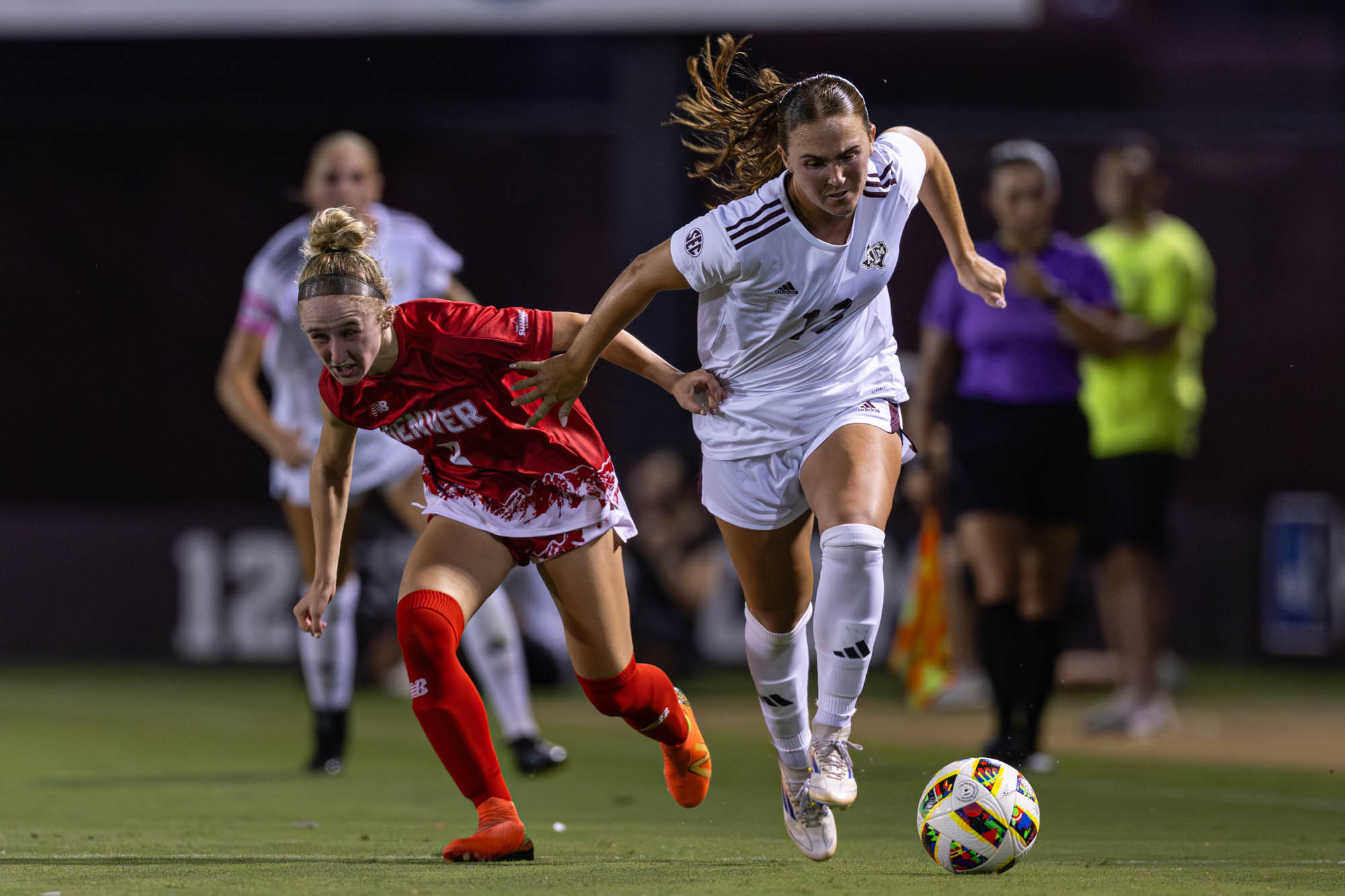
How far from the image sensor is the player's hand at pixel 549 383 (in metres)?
4.82

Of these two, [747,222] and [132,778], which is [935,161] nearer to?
[747,222]

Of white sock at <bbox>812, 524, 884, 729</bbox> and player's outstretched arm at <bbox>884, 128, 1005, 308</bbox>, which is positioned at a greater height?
player's outstretched arm at <bbox>884, 128, 1005, 308</bbox>

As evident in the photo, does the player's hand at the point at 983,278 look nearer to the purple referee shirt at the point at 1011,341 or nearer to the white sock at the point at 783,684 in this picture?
the white sock at the point at 783,684

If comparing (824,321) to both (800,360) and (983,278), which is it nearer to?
(800,360)

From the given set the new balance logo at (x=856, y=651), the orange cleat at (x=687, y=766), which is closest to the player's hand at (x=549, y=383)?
the new balance logo at (x=856, y=651)

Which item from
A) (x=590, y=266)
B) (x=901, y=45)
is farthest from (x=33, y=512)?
(x=901, y=45)

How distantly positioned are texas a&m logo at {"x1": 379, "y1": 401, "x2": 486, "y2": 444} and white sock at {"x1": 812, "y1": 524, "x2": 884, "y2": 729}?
3.08 ft

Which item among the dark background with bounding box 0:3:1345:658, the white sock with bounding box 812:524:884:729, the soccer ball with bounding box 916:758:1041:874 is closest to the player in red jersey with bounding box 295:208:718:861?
the white sock with bounding box 812:524:884:729

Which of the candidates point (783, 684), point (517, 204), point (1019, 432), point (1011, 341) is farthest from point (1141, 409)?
point (517, 204)

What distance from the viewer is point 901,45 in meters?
13.7

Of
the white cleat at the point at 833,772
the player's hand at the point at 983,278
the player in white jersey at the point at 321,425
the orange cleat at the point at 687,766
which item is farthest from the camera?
the player in white jersey at the point at 321,425

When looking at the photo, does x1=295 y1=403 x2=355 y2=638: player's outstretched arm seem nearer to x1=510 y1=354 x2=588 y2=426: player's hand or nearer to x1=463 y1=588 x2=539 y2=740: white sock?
x1=510 y1=354 x2=588 y2=426: player's hand

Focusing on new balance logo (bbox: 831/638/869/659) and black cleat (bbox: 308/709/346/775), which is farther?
black cleat (bbox: 308/709/346/775)

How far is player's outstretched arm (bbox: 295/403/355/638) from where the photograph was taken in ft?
16.2
